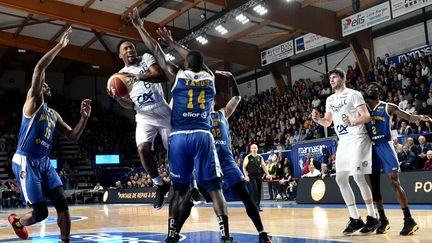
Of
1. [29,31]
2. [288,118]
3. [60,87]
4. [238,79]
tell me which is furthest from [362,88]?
[60,87]

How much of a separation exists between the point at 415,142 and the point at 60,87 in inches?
1164

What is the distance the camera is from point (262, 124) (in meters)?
24.7

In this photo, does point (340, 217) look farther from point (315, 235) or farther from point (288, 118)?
point (288, 118)

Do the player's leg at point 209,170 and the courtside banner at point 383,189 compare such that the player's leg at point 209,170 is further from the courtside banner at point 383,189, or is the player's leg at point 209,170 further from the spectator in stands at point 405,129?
the spectator in stands at point 405,129

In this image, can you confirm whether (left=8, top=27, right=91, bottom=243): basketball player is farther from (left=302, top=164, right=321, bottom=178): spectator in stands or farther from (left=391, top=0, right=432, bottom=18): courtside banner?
(left=391, top=0, right=432, bottom=18): courtside banner

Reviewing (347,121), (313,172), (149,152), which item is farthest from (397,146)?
(149,152)

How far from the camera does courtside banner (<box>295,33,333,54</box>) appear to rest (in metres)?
22.5

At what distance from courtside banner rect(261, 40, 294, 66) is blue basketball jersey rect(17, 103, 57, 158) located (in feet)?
64.7

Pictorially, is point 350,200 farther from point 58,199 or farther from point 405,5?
point 405,5

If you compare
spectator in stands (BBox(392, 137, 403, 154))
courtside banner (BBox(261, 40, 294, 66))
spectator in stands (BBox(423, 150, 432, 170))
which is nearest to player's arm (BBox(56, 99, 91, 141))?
spectator in stands (BBox(423, 150, 432, 170))

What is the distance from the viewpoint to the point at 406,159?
13.1 m

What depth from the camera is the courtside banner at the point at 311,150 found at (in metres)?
16.5

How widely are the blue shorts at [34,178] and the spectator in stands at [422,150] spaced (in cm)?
1013

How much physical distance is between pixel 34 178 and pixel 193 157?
193 centimetres
